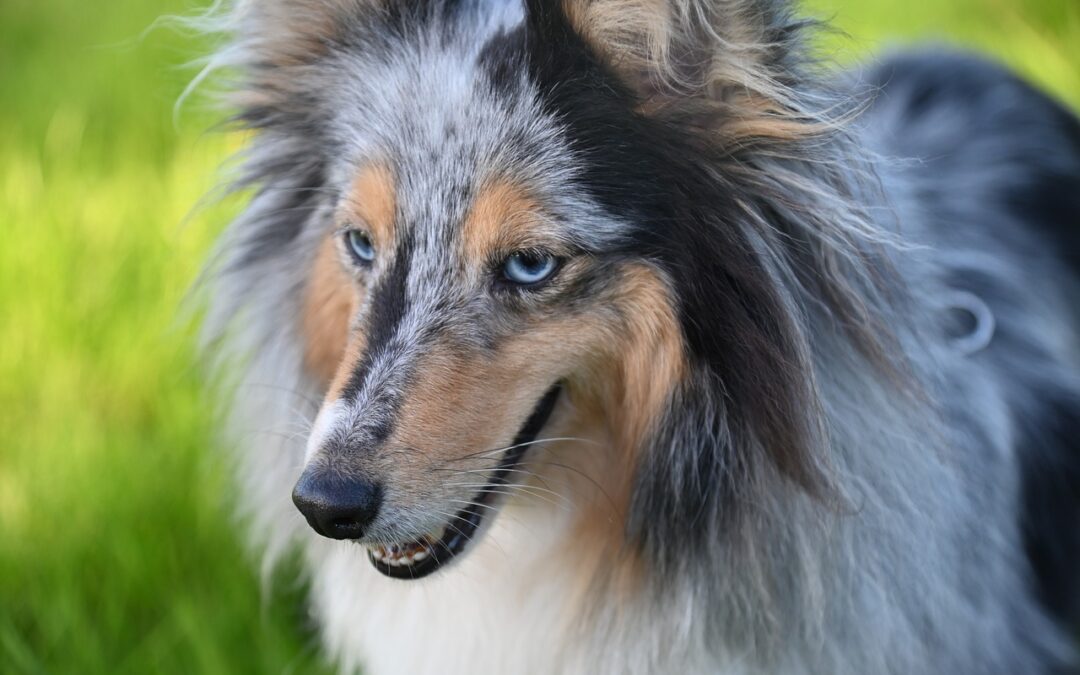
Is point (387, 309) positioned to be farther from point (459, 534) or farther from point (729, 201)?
point (729, 201)

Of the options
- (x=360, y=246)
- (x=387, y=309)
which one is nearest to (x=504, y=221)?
(x=387, y=309)

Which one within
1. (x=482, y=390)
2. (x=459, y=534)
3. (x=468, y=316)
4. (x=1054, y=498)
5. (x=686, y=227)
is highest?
(x=686, y=227)

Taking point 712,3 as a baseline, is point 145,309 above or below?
below

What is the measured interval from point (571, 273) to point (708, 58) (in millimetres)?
468

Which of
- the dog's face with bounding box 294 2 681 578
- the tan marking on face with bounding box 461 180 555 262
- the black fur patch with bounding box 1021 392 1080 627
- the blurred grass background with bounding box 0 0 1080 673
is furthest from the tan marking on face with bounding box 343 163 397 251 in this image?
the black fur patch with bounding box 1021 392 1080 627

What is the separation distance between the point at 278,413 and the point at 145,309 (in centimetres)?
191

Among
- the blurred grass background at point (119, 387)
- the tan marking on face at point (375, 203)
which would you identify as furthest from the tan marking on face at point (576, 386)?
the blurred grass background at point (119, 387)

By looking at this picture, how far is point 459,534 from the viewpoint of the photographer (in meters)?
2.15

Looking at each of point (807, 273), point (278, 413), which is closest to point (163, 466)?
point (278, 413)

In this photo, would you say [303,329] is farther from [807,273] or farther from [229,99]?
[807,273]

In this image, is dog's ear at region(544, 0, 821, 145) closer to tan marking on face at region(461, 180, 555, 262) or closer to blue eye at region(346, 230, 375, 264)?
tan marking on face at region(461, 180, 555, 262)

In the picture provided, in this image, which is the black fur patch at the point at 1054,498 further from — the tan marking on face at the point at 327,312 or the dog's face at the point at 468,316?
the tan marking on face at the point at 327,312

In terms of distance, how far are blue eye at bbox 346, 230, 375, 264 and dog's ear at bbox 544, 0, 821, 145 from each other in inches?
23.7

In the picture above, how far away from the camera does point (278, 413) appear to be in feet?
8.86
